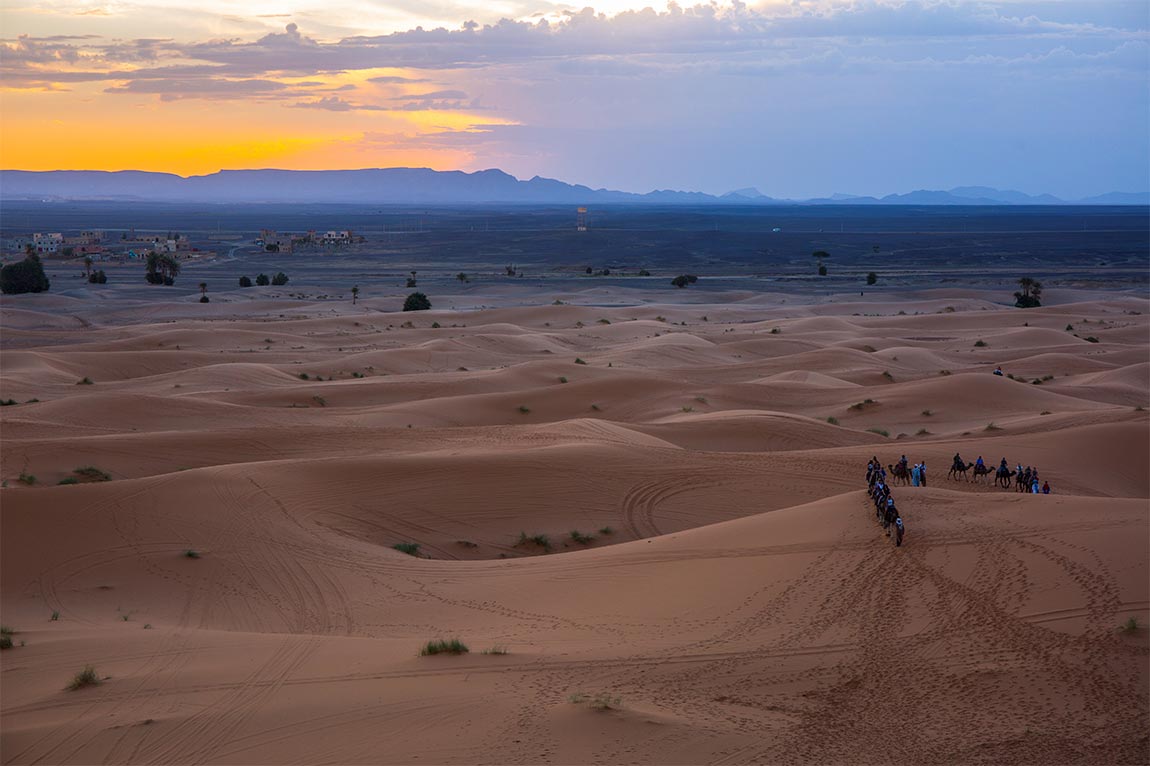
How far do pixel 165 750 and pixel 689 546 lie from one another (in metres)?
7.84

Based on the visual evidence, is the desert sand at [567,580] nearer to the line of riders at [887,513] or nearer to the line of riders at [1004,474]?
the line of riders at [887,513]

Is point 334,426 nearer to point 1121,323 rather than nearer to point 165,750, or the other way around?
point 165,750

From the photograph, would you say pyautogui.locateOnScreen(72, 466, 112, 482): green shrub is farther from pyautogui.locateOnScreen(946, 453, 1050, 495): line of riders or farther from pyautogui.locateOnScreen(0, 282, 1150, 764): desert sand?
pyautogui.locateOnScreen(946, 453, 1050, 495): line of riders

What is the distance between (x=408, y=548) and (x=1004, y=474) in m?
11.3

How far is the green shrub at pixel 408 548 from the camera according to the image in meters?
16.1

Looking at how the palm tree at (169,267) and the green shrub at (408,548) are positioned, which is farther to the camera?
the palm tree at (169,267)

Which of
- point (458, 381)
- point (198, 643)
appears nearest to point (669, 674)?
point (198, 643)

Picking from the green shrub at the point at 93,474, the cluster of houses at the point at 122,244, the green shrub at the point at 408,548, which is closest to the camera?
the green shrub at the point at 408,548

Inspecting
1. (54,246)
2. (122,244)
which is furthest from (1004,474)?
(122,244)

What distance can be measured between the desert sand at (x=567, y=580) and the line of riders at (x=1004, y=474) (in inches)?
17.1

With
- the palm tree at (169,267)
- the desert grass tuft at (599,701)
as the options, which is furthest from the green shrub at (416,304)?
the desert grass tuft at (599,701)

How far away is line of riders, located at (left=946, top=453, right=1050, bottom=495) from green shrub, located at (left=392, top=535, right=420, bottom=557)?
10.7 m

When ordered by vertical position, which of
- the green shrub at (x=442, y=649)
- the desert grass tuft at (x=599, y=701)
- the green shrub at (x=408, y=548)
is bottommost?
the green shrub at (x=408, y=548)

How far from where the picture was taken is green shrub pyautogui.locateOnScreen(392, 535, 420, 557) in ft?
52.7
